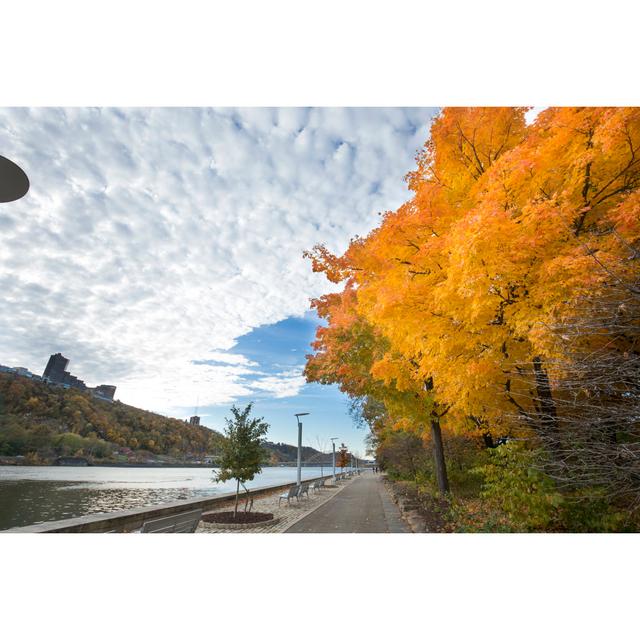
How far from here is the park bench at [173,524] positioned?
445cm

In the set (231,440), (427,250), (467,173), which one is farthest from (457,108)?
(231,440)

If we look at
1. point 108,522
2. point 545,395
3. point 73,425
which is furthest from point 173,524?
point 73,425

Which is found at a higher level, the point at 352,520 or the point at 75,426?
the point at 75,426

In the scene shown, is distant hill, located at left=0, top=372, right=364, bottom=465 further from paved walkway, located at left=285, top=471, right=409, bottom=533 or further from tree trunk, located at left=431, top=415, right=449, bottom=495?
tree trunk, located at left=431, top=415, right=449, bottom=495

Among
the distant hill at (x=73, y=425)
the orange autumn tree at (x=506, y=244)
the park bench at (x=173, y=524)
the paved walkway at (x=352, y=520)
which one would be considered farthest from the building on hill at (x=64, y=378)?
the orange autumn tree at (x=506, y=244)

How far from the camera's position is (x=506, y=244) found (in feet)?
12.8

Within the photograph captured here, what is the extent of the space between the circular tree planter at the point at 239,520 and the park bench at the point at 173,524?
2.82m

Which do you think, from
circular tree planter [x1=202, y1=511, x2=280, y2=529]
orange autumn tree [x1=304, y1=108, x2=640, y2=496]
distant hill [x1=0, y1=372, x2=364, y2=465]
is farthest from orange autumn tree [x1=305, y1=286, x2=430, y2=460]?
distant hill [x1=0, y1=372, x2=364, y2=465]

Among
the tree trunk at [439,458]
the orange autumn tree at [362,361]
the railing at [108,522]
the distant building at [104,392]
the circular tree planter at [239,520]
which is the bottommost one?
the circular tree planter at [239,520]

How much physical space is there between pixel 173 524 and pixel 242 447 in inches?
156

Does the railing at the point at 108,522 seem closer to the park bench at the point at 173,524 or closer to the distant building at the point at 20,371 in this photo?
the park bench at the point at 173,524

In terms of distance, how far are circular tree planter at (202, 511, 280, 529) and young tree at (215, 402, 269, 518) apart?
0.62 feet

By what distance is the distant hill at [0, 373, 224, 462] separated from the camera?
4000cm

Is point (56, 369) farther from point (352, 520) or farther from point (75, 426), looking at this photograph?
point (352, 520)
